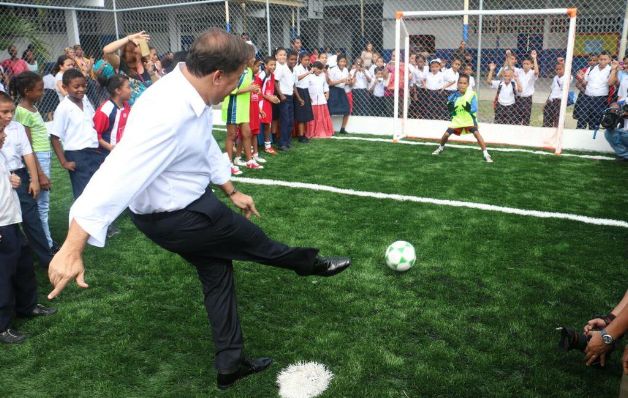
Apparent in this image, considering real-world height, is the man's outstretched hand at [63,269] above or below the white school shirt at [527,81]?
below

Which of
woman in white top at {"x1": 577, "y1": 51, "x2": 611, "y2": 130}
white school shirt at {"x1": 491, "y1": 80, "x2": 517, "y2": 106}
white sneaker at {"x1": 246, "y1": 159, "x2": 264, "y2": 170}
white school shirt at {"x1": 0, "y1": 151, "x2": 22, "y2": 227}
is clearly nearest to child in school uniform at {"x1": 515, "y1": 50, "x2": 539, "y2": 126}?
white school shirt at {"x1": 491, "y1": 80, "x2": 517, "y2": 106}

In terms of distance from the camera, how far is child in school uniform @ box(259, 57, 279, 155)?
9.36 meters

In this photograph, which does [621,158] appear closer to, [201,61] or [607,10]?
[607,10]

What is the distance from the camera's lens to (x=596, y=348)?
2.78 metres

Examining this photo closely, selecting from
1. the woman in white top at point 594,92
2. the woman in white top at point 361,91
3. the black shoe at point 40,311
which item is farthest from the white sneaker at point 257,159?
the woman in white top at point 594,92

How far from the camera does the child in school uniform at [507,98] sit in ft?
36.6

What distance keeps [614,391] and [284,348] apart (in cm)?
188

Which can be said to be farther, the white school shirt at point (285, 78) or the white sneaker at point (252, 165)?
the white school shirt at point (285, 78)

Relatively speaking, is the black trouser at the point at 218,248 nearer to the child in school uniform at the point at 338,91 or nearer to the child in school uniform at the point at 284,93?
the child in school uniform at the point at 284,93

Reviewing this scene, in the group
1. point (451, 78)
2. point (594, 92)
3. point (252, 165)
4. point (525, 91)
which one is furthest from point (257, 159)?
point (594, 92)

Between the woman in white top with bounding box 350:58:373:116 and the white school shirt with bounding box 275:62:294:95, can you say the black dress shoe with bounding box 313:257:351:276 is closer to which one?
the white school shirt with bounding box 275:62:294:95

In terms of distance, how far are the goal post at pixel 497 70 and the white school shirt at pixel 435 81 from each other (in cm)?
11

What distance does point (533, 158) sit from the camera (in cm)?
898

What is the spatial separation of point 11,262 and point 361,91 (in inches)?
379
